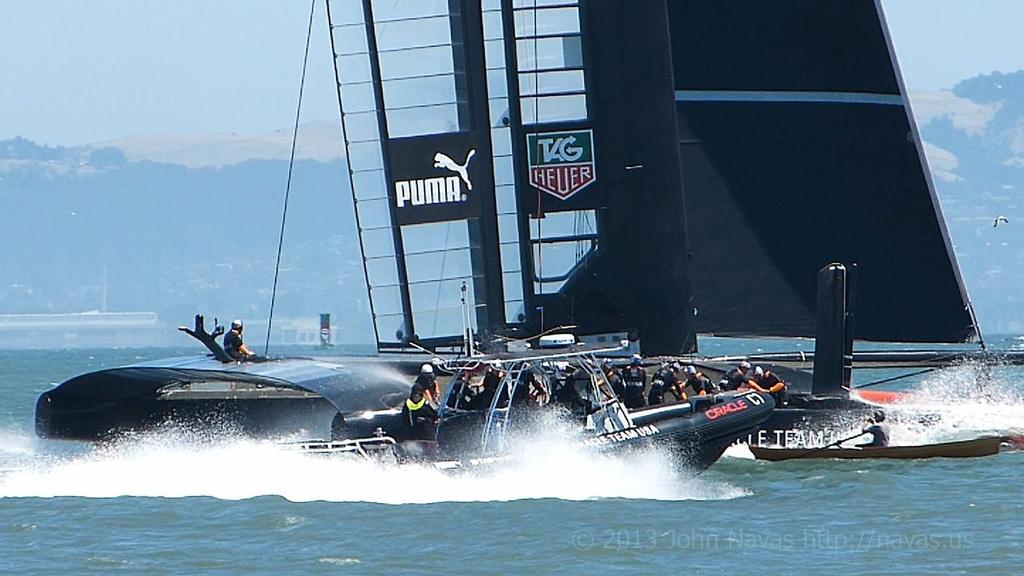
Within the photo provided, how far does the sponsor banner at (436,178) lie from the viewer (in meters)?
20.7

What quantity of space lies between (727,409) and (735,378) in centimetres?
186

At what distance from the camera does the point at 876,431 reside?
19.5 m

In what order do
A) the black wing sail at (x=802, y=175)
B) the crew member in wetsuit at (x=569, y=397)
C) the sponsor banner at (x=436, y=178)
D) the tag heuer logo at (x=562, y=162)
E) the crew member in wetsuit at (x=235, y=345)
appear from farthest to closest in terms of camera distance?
the black wing sail at (x=802, y=175) → the sponsor banner at (x=436, y=178) → the tag heuer logo at (x=562, y=162) → the crew member in wetsuit at (x=235, y=345) → the crew member in wetsuit at (x=569, y=397)

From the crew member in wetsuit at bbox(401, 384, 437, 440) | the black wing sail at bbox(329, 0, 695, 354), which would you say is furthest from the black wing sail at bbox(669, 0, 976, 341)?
the crew member in wetsuit at bbox(401, 384, 437, 440)

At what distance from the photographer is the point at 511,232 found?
68.0 feet

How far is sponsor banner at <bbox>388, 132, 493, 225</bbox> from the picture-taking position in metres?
20.7

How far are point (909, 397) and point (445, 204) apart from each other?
22.5 feet

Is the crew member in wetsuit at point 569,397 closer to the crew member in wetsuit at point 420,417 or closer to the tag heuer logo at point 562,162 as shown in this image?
the crew member in wetsuit at point 420,417

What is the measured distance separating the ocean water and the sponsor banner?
3.31 meters

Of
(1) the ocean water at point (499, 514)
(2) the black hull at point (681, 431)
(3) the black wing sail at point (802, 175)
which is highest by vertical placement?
(3) the black wing sail at point (802, 175)

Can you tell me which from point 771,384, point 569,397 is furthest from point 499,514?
point 771,384

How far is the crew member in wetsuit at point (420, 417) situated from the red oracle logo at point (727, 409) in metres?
2.45

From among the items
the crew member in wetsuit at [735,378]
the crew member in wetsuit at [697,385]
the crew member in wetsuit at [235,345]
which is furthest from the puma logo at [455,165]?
the crew member in wetsuit at [735,378]

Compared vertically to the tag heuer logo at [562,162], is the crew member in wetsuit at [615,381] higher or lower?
lower
